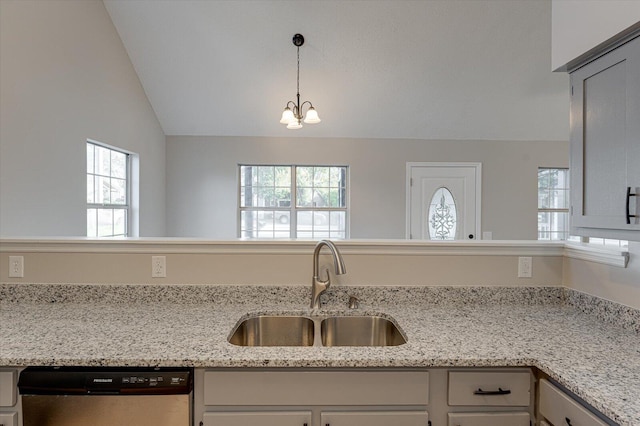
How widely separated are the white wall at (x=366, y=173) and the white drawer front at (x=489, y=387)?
11.9 ft

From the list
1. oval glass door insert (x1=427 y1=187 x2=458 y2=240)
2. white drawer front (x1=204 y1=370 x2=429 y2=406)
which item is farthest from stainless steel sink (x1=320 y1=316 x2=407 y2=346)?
oval glass door insert (x1=427 y1=187 x2=458 y2=240)

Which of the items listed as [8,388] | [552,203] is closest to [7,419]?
[8,388]

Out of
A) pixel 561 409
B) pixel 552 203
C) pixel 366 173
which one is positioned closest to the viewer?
pixel 561 409

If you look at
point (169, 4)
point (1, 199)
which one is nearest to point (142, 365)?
point (1, 199)

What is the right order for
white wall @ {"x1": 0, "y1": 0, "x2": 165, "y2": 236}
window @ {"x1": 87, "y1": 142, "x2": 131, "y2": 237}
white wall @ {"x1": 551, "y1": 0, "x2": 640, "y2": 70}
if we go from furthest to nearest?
1. window @ {"x1": 87, "y1": 142, "x2": 131, "y2": 237}
2. white wall @ {"x1": 0, "y1": 0, "x2": 165, "y2": 236}
3. white wall @ {"x1": 551, "y1": 0, "x2": 640, "y2": 70}

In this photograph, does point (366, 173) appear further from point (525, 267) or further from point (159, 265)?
point (159, 265)

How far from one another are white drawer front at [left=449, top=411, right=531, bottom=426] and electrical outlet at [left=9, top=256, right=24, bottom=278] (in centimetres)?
205

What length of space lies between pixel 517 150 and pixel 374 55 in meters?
2.36

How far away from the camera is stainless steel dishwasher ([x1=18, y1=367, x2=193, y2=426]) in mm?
1223

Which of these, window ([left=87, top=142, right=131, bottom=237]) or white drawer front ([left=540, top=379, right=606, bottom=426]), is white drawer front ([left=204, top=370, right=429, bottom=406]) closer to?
white drawer front ([left=540, top=379, right=606, bottom=426])

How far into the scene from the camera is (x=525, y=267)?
6.31ft

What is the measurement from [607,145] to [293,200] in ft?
12.8

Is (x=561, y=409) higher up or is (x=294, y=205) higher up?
(x=294, y=205)

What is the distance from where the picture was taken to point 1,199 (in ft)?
7.81
